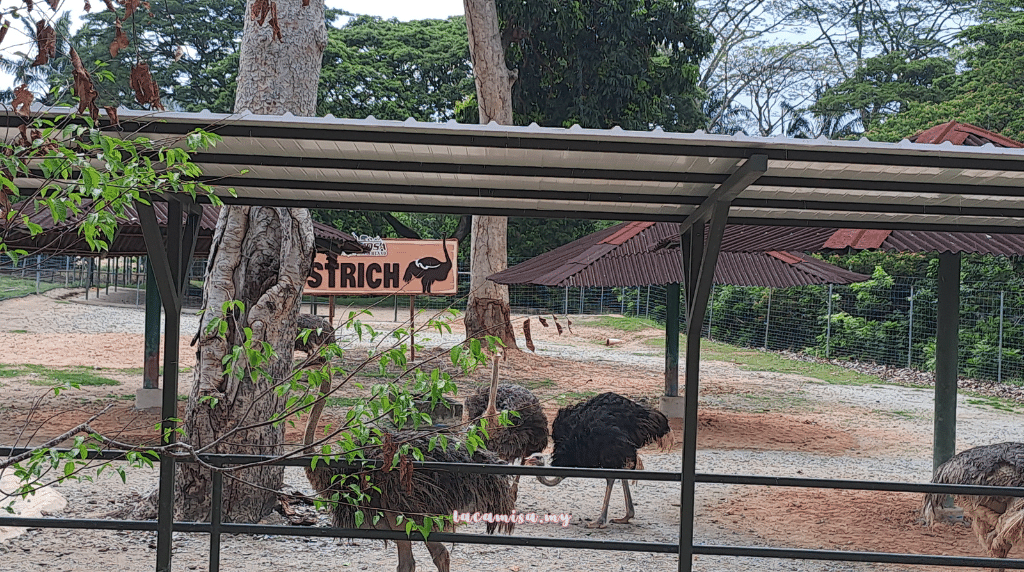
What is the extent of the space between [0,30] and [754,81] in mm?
32372

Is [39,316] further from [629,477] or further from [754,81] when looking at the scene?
[754,81]

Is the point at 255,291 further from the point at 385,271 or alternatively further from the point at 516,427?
the point at 385,271

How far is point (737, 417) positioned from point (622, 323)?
999 cm

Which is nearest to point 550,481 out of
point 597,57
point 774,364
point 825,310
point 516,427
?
point 516,427

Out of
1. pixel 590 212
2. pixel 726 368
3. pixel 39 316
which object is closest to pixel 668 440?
pixel 590 212

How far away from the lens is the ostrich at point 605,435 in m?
6.07

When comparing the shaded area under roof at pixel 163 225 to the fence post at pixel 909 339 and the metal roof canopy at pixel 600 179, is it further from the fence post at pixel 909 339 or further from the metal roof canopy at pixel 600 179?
the fence post at pixel 909 339

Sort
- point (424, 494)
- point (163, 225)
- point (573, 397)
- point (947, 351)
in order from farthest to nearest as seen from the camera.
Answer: point (573, 397) → point (163, 225) → point (947, 351) → point (424, 494)

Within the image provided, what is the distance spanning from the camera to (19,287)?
912 inches

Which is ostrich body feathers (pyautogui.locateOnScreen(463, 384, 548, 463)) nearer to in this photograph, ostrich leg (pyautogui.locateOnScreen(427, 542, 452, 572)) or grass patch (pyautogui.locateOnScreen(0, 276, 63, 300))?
ostrich leg (pyautogui.locateOnScreen(427, 542, 452, 572))

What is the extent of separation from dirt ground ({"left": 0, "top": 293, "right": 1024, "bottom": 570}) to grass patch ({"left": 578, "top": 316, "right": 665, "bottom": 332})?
22 cm

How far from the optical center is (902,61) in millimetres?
24359

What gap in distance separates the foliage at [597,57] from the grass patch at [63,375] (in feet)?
30.3

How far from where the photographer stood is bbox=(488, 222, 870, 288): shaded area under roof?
8461mm
